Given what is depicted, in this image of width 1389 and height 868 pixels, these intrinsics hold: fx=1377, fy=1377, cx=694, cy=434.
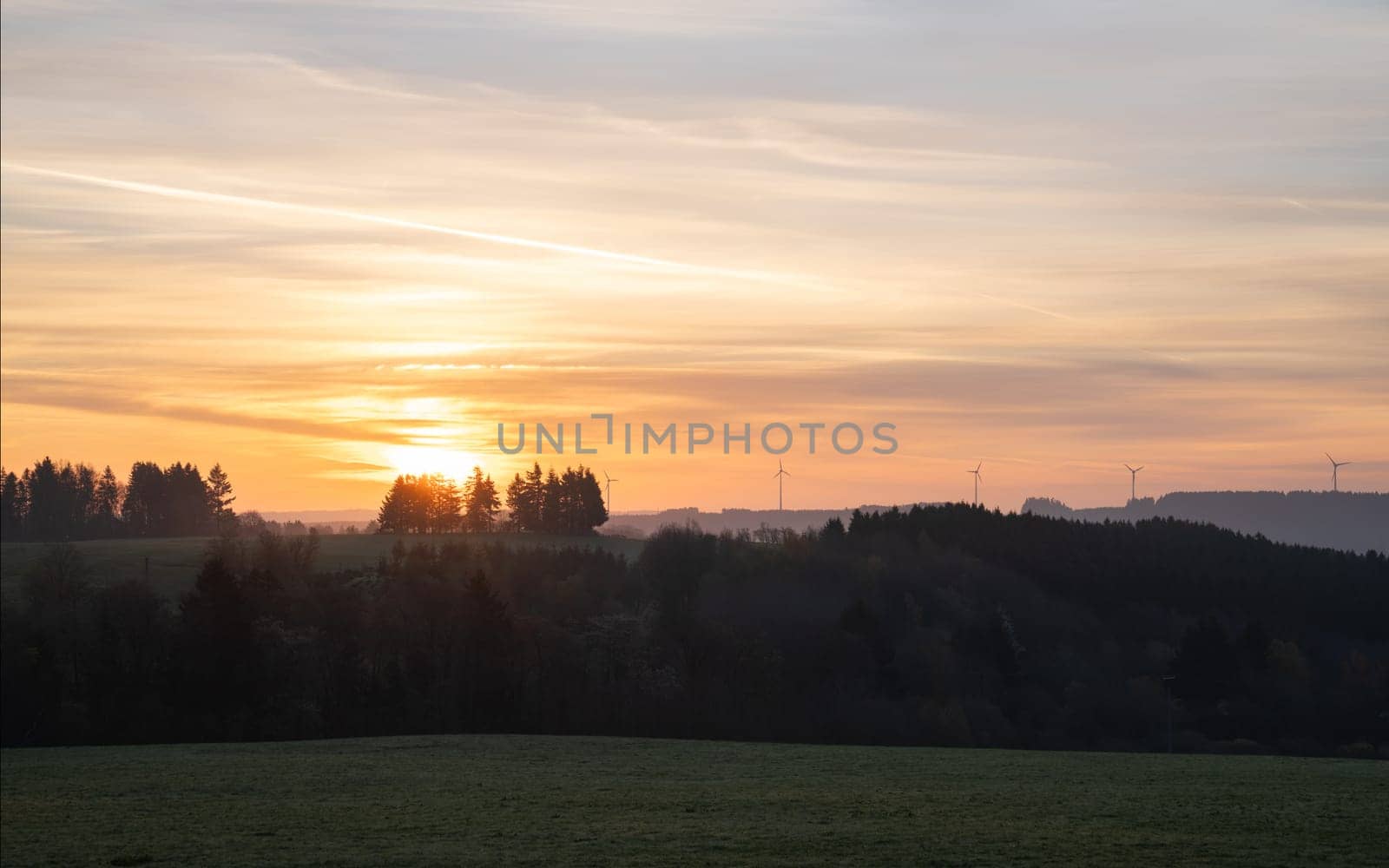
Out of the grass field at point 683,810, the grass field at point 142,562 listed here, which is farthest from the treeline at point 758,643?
the grass field at point 683,810

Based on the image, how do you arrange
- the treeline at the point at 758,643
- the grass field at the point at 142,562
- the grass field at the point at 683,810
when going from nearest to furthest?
the grass field at the point at 683,810 < the treeline at the point at 758,643 < the grass field at the point at 142,562

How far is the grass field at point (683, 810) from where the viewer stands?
31047 mm

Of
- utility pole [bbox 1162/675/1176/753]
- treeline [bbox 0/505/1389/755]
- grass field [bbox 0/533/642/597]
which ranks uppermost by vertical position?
grass field [bbox 0/533/642/597]

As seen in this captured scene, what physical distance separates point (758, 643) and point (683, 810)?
88.0 meters

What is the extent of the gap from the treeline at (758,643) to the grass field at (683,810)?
29.2 meters

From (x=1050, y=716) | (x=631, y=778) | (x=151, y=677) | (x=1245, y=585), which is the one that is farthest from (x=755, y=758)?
(x=1245, y=585)

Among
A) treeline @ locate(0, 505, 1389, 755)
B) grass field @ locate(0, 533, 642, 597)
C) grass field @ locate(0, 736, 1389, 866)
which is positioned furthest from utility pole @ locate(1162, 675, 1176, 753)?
grass field @ locate(0, 533, 642, 597)

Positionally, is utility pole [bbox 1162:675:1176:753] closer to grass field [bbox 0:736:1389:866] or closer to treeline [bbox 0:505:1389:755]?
treeline [bbox 0:505:1389:755]

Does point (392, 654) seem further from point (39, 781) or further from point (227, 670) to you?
point (39, 781)

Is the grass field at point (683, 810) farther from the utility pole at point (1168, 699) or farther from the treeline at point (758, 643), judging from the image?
the utility pole at point (1168, 699)

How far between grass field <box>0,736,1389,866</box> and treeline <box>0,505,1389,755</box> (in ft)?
95.9

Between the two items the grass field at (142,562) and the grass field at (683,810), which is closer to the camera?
the grass field at (683,810)

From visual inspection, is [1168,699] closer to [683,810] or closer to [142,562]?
[683,810]

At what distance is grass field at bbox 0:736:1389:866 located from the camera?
3105cm
